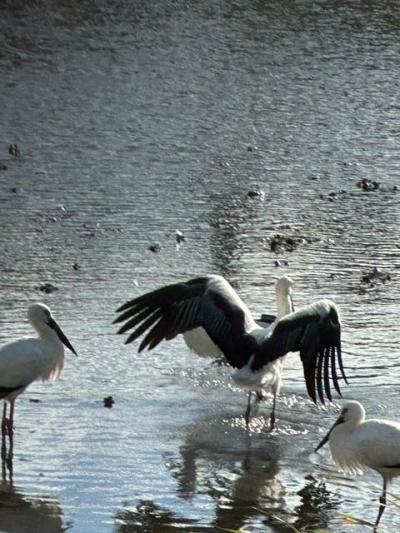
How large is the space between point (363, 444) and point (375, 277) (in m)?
4.09

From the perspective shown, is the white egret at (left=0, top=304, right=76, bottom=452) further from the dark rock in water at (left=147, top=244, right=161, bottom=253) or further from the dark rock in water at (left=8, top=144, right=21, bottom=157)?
the dark rock in water at (left=8, top=144, right=21, bottom=157)

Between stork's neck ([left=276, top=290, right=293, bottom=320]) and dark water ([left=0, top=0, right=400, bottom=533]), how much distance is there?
0.41m

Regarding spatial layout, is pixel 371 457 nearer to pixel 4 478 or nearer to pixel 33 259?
pixel 4 478

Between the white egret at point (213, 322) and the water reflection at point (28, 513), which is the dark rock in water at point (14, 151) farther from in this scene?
the water reflection at point (28, 513)

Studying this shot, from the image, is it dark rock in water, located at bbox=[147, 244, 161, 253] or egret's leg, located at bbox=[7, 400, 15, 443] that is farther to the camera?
dark rock in water, located at bbox=[147, 244, 161, 253]

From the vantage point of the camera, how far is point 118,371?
10.2 meters

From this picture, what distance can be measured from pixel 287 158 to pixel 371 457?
763cm

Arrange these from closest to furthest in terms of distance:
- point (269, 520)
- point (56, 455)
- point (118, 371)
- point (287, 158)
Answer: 1. point (269, 520)
2. point (56, 455)
3. point (118, 371)
4. point (287, 158)

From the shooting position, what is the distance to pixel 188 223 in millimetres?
13547

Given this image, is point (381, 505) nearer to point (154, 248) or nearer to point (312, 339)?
point (312, 339)

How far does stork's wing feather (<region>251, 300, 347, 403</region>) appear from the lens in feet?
29.8

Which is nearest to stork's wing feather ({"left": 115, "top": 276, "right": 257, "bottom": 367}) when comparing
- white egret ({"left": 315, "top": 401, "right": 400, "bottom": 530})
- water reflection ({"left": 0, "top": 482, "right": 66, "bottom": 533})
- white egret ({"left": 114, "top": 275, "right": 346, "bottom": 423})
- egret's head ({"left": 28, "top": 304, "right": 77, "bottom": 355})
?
white egret ({"left": 114, "top": 275, "right": 346, "bottom": 423})

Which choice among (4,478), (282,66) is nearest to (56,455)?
(4,478)

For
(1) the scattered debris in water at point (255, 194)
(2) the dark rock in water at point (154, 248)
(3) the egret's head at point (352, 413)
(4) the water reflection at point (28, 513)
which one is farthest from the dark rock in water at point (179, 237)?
(4) the water reflection at point (28, 513)
